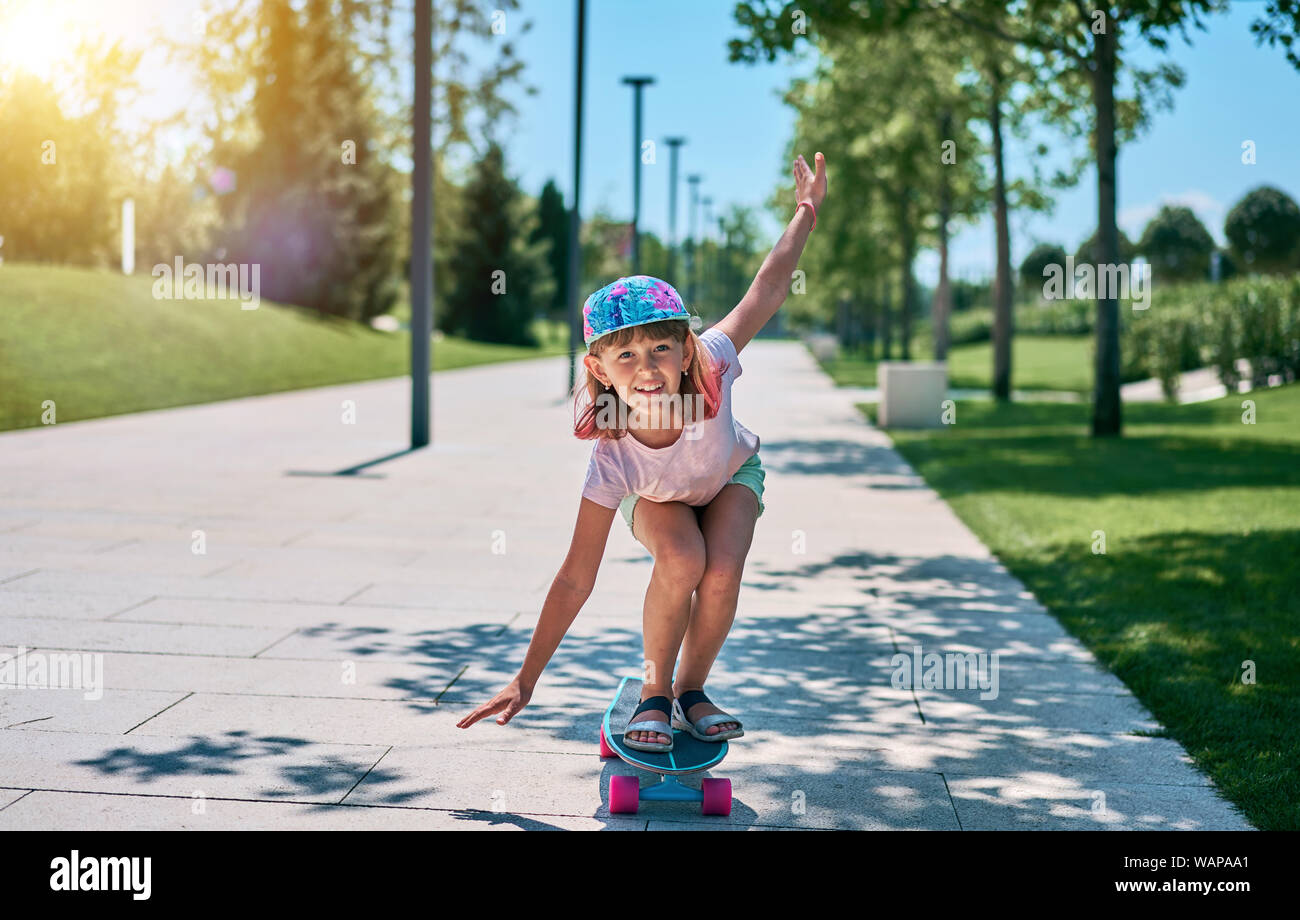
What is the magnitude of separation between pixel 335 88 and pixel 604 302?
4986 cm

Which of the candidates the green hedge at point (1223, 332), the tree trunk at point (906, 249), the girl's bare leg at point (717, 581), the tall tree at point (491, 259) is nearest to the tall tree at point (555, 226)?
the tall tree at point (491, 259)

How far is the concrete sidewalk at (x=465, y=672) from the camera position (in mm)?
4055

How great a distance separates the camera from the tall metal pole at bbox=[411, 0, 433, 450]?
1423 cm

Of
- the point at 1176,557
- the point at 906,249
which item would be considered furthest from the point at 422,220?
the point at 906,249

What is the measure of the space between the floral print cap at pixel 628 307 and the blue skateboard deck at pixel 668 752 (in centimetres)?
121

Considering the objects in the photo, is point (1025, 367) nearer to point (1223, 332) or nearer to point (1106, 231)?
point (1223, 332)

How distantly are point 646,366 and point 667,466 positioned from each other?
0.36 metres

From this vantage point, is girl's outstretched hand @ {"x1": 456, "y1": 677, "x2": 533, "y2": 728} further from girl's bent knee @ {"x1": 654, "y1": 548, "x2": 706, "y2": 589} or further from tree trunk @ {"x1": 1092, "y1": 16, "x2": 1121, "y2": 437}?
tree trunk @ {"x1": 1092, "y1": 16, "x2": 1121, "y2": 437}

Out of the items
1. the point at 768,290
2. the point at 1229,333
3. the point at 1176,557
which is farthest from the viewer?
the point at 1229,333

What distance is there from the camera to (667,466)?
414 cm

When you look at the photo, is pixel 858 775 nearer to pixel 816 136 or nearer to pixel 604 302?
pixel 604 302

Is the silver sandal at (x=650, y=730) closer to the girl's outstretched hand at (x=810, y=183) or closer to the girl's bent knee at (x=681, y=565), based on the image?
the girl's bent knee at (x=681, y=565)

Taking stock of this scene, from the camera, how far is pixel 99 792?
399cm
